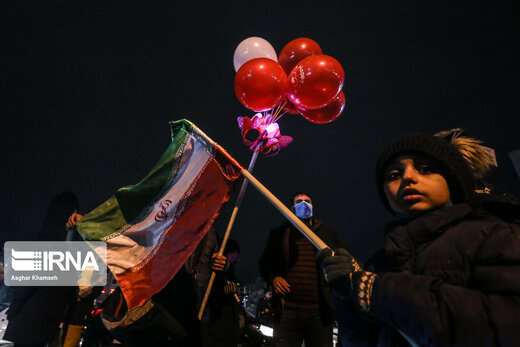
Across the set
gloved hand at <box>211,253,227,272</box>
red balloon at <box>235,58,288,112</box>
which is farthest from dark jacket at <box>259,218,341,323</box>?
red balloon at <box>235,58,288,112</box>

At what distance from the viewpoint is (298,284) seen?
3926mm

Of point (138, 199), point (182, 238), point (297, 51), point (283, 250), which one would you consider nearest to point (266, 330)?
point (283, 250)

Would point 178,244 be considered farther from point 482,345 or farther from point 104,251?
point 482,345

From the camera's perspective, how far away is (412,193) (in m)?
1.59

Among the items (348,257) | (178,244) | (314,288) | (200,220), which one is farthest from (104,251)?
(314,288)

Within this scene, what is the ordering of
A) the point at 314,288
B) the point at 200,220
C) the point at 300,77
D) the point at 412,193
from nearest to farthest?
the point at 412,193
the point at 200,220
the point at 300,77
the point at 314,288

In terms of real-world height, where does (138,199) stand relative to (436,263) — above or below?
above

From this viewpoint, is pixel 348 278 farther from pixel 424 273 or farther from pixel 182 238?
pixel 182 238

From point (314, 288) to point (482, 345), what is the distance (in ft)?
10.1

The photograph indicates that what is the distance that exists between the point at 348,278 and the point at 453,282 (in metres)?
0.47

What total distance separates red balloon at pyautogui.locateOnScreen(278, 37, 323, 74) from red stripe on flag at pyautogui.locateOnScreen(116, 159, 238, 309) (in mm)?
2006

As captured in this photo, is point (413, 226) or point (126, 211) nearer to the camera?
point (413, 226)

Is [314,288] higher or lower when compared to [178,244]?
lower

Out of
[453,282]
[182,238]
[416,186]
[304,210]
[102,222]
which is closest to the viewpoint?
[453,282]
